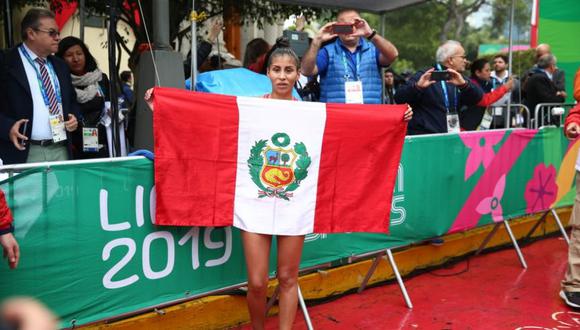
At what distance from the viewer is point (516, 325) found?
4598 millimetres

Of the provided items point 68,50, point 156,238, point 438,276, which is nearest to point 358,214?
point 156,238

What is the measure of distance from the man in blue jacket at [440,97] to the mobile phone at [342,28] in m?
1.20


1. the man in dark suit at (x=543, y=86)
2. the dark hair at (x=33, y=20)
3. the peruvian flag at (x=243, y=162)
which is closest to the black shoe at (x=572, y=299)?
the peruvian flag at (x=243, y=162)

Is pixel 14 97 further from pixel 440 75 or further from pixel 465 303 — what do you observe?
pixel 465 303

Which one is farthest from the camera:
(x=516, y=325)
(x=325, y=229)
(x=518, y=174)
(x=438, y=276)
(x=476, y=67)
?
(x=476, y=67)

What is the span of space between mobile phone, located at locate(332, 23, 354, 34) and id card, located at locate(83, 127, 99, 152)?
2.06 meters

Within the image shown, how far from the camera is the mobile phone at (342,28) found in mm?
4797

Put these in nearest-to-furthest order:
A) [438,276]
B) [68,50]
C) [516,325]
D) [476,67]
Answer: [516,325] < [68,50] < [438,276] < [476,67]

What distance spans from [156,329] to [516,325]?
2.68 metres

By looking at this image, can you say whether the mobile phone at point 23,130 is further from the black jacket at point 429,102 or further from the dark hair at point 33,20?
the black jacket at point 429,102

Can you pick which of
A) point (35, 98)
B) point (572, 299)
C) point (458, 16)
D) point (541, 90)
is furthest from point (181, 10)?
point (458, 16)

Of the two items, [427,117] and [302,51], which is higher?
[302,51]

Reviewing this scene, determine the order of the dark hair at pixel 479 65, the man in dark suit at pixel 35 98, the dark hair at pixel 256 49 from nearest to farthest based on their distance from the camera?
1. the man in dark suit at pixel 35 98
2. the dark hair at pixel 256 49
3. the dark hair at pixel 479 65

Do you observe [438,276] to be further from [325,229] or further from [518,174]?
[325,229]
